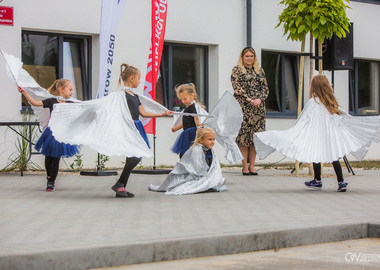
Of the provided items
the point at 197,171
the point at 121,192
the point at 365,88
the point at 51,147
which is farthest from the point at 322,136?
the point at 365,88

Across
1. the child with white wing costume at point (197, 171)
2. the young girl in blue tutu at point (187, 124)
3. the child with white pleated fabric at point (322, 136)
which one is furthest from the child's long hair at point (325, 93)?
the young girl in blue tutu at point (187, 124)

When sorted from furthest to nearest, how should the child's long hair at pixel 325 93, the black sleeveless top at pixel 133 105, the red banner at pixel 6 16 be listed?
the red banner at pixel 6 16
the child's long hair at pixel 325 93
the black sleeveless top at pixel 133 105

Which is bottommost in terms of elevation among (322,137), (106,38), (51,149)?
(51,149)

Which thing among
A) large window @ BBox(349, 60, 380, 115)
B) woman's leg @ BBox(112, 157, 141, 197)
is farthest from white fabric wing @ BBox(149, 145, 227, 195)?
large window @ BBox(349, 60, 380, 115)

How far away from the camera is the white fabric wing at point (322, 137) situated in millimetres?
8808

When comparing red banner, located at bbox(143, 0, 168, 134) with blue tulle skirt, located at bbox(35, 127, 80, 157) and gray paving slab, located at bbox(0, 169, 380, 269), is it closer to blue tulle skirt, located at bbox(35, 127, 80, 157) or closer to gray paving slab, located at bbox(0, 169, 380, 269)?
gray paving slab, located at bbox(0, 169, 380, 269)

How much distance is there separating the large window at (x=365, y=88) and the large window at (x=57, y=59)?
7.77 meters

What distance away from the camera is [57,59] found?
13.7 m

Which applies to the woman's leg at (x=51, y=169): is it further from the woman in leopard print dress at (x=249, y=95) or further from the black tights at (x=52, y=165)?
the woman in leopard print dress at (x=249, y=95)

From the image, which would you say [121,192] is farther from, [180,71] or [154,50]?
[180,71]

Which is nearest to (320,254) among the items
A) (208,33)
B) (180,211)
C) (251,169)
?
(180,211)

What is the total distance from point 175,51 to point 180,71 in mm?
470

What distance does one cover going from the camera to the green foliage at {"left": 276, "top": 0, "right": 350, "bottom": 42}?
11047 millimetres

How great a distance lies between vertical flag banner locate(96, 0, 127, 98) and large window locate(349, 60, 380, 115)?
900 centimetres
